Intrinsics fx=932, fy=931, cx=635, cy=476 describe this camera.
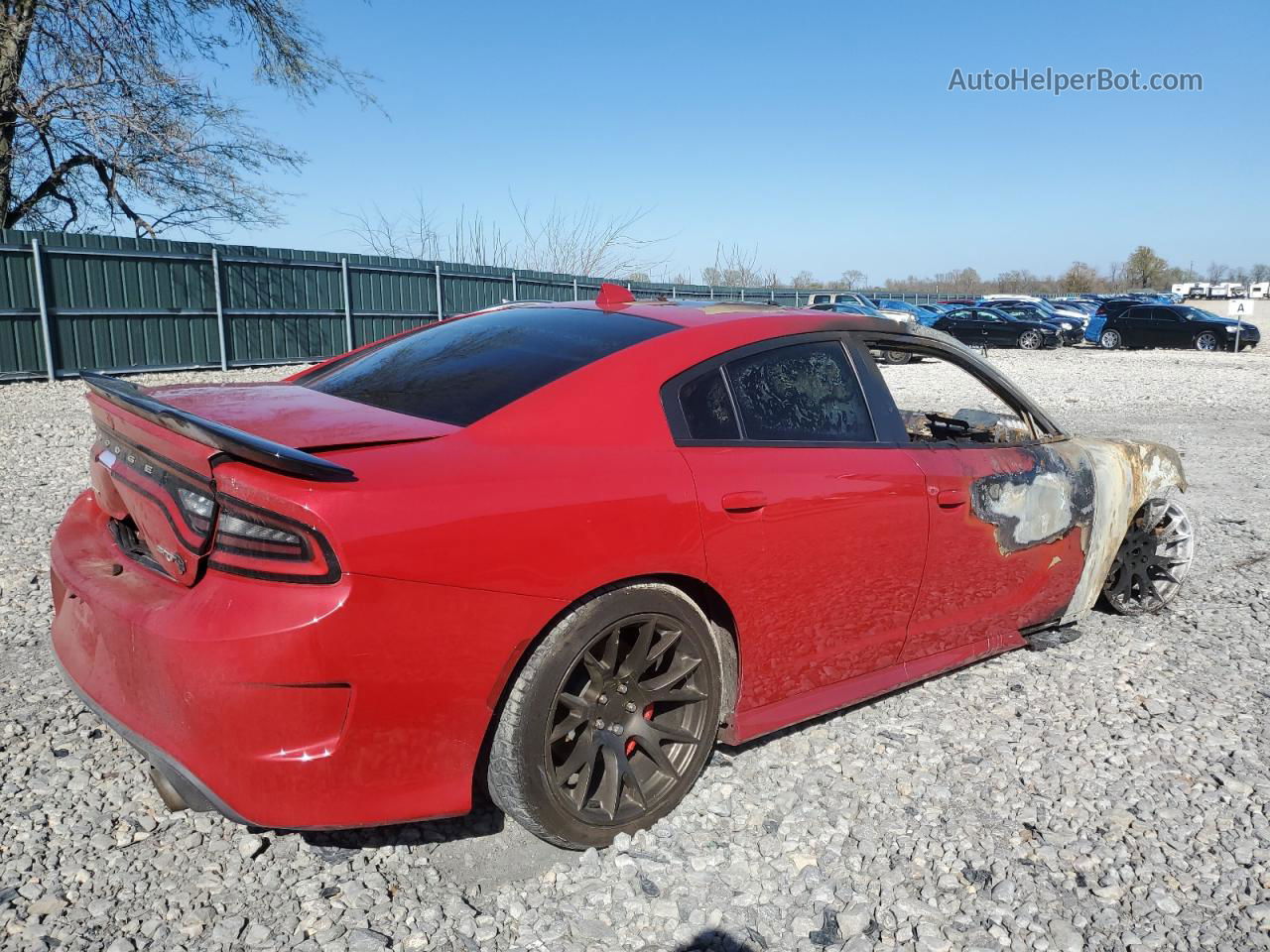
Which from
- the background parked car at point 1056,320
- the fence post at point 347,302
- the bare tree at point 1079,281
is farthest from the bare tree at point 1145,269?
the fence post at point 347,302

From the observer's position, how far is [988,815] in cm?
279

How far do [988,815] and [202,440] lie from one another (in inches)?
95.1

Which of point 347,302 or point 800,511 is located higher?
point 347,302

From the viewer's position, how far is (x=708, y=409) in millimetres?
2752

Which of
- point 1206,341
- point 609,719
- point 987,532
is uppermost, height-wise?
point 987,532

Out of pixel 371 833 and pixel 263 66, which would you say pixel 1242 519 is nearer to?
pixel 371 833

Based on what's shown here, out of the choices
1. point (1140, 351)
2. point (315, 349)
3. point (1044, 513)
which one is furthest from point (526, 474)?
point (1140, 351)

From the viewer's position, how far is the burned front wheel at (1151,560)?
4445 mm

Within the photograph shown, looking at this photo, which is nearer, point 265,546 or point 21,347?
point 265,546

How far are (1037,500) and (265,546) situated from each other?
9.36 feet

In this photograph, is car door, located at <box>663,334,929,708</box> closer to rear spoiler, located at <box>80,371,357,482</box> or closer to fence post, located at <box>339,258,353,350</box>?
rear spoiler, located at <box>80,371,357,482</box>

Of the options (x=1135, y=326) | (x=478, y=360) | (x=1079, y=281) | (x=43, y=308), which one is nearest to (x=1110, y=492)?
(x=478, y=360)

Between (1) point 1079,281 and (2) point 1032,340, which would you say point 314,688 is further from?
(1) point 1079,281

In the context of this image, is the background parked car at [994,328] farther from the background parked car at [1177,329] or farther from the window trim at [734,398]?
the window trim at [734,398]
